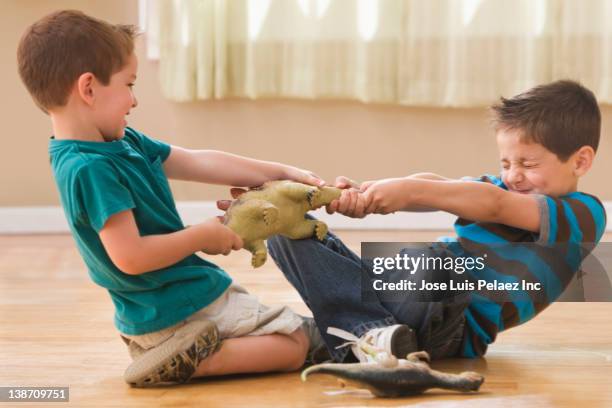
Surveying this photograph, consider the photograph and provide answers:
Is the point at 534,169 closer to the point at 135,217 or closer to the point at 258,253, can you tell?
the point at 258,253

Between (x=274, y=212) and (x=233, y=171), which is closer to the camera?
(x=274, y=212)

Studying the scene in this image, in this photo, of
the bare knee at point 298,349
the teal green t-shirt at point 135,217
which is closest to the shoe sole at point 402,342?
the bare knee at point 298,349

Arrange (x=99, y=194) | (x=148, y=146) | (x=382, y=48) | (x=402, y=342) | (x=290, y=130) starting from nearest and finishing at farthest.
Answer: (x=99, y=194) < (x=402, y=342) < (x=148, y=146) < (x=382, y=48) < (x=290, y=130)

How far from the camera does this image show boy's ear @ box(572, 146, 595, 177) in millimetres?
1400

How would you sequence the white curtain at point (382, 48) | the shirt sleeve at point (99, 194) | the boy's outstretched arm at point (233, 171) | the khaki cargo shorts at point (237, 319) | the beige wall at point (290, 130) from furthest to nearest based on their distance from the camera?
the beige wall at point (290, 130) < the white curtain at point (382, 48) < the boy's outstretched arm at point (233, 171) < the khaki cargo shorts at point (237, 319) < the shirt sleeve at point (99, 194)

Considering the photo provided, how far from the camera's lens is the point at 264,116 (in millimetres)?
2955

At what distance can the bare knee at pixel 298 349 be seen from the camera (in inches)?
53.9

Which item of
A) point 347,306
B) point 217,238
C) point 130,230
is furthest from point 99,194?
point 347,306

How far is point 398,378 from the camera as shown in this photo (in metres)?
1.21

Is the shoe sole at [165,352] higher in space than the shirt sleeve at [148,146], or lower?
lower

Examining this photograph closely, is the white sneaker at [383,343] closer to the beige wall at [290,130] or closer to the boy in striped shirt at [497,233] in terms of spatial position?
the boy in striped shirt at [497,233]

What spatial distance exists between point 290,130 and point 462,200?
1647mm

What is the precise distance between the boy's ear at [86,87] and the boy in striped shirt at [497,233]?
356 mm

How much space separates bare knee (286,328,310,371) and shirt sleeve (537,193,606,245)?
37cm
